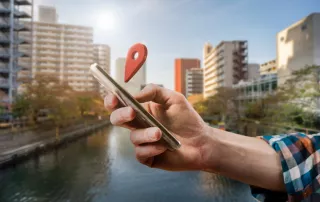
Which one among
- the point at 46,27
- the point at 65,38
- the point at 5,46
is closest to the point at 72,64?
the point at 65,38

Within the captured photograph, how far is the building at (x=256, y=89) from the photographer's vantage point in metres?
23.7

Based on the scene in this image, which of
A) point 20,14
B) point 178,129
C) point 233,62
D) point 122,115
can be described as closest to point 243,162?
point 178,129

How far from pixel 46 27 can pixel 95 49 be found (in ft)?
44.8

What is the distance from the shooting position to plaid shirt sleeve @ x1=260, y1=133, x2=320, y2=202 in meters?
0.81

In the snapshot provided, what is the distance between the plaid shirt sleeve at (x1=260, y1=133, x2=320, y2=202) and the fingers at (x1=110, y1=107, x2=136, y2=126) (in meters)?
0.60

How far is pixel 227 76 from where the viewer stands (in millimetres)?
41062

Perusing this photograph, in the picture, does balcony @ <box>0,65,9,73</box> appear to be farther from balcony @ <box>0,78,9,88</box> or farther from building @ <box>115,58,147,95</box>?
building @ <box>115,58,147,95</box>

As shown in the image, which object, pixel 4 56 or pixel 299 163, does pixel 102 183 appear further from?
pixel 4 56

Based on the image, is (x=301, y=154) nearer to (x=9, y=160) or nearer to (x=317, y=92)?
(x=9, y=160)

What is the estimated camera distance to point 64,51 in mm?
49938

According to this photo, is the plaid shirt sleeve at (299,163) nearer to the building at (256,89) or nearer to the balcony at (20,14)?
the building at (256,89)

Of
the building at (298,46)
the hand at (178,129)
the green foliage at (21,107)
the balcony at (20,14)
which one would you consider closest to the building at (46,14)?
the balcony at (20,14)

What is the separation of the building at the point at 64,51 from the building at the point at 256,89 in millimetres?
29382

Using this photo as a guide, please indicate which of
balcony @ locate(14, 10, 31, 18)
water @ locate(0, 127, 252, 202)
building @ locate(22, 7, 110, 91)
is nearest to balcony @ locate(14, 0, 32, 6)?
balcony @ locate(14, 10, 31, 18)
